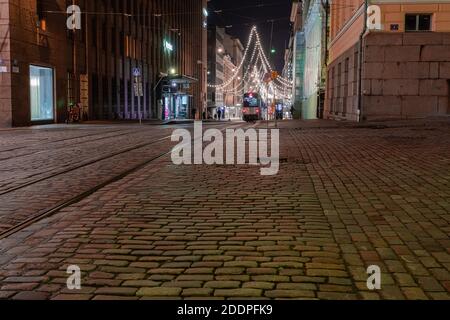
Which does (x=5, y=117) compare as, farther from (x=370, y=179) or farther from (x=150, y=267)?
(x=150, y=267)

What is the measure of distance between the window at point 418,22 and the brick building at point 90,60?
16658 millimetres

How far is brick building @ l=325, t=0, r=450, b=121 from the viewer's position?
2645 cm

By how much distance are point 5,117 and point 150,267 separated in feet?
87.4

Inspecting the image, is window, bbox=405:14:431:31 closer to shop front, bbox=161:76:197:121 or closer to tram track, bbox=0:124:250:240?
tram track, bbox=0:124:250:240

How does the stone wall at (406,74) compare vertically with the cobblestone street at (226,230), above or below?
above

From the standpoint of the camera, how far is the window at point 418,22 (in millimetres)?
26875

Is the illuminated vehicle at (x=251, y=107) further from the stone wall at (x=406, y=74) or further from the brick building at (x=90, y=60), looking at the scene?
the stone wall at (x=406, y=74)

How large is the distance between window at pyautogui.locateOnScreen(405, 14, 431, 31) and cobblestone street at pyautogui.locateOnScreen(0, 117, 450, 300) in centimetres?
1678

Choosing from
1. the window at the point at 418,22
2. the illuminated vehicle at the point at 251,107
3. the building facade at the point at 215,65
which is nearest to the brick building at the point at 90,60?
the illuminated vehicle at the point at 251,107

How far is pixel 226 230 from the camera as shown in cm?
617

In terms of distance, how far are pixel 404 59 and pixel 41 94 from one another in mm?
19488

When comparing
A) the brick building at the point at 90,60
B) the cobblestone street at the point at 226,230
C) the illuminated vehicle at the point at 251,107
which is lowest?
the cobblestone street at the point at 226,230

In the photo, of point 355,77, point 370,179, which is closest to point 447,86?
point 355,77

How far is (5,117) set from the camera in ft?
96.0
